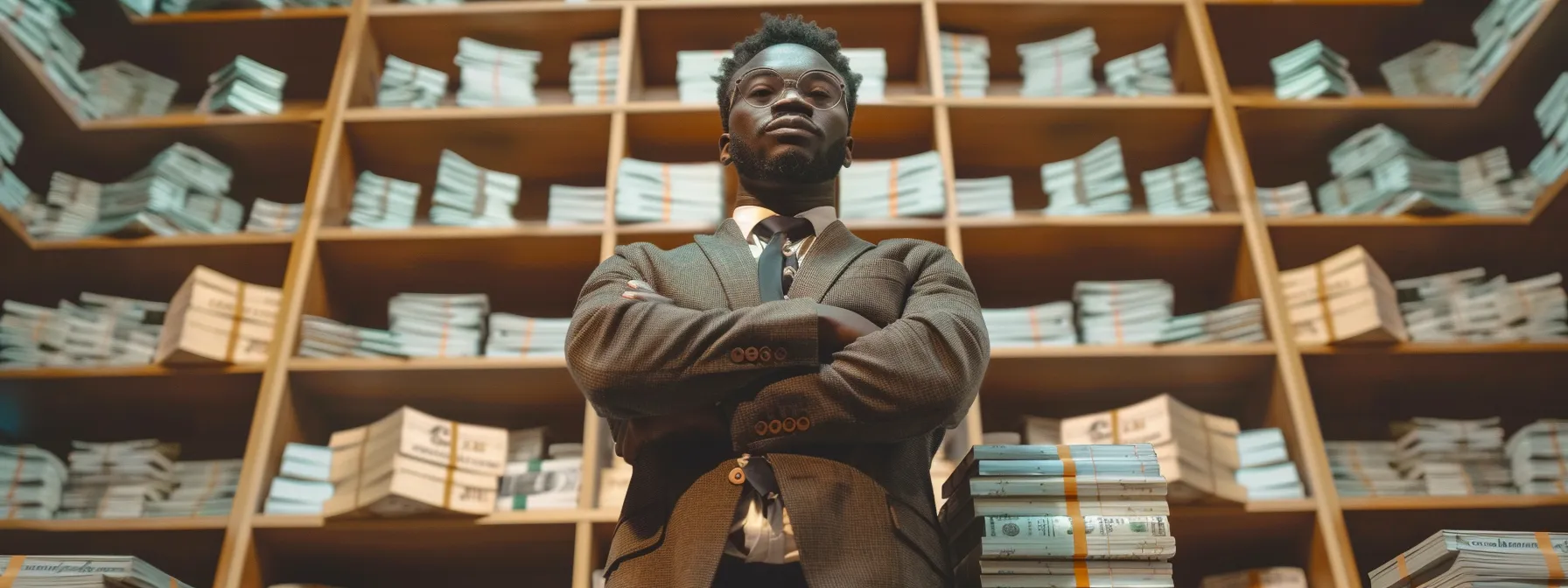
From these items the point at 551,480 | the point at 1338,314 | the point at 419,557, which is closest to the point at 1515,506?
the point at 1338,314

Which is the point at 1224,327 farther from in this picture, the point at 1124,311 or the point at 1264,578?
the point at 1264,578

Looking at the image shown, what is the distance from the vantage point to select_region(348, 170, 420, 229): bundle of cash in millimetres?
2877

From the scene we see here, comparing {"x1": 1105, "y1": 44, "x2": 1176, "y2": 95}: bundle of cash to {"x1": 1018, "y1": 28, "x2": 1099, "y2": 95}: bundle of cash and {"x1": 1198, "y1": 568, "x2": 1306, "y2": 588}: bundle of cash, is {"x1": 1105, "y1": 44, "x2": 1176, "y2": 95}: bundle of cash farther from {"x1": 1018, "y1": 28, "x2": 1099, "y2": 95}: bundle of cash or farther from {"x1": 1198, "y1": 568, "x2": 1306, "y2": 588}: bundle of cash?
{"x1": 1198, "y1": 568, "x2": 1306, "y2": 588}: bundle of cash

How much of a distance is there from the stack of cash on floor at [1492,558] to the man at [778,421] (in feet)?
3.18

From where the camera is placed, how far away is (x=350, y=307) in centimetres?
301

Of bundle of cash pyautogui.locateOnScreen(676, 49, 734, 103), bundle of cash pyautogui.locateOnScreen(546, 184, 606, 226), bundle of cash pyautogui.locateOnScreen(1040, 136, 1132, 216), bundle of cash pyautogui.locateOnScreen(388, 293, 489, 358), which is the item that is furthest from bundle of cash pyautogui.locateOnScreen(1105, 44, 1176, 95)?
bundle of cash pyautogui.locateOnScreen(388, 293, 489, 358)

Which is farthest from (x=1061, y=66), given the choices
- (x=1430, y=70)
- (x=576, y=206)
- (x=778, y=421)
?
(x=778, y=421)

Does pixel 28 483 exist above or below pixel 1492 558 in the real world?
above

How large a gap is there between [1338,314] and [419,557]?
2.07 m

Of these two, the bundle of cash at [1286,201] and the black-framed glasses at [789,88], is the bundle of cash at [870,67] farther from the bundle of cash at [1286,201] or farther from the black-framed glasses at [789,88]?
the black-framed glasses at [789,88]

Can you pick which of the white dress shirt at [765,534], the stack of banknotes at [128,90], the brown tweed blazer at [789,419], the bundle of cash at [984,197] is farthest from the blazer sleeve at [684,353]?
the stack of banknotes at [128,90]

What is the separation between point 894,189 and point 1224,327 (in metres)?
0.80

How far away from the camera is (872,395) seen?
1168 millimetres

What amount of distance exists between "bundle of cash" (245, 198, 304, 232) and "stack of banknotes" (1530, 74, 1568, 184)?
115 inches
